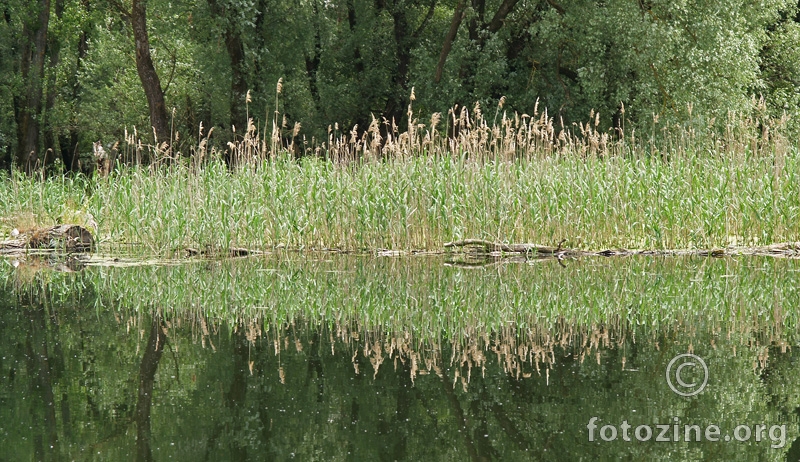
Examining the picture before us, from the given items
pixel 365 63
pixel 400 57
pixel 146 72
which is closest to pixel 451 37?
pixel 400 57

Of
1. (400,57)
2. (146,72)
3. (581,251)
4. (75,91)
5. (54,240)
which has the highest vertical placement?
(400,57)

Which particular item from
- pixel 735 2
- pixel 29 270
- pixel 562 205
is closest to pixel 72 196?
pixel 29 270

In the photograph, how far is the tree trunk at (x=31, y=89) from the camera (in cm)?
2398

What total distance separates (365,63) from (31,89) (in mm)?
9041

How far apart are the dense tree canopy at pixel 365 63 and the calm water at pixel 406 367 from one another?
4.91 metres

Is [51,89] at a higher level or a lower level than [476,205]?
higher

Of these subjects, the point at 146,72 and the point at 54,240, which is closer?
the point at 54,240

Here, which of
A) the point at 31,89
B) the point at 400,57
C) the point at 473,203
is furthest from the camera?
the point at 400,57

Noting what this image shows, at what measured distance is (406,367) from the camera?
5355 millimetres

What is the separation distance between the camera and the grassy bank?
35.9ft

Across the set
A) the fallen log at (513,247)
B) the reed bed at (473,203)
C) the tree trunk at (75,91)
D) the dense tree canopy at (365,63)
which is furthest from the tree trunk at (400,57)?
the fallen log at (513,247)

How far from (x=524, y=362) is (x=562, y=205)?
19.1 ft

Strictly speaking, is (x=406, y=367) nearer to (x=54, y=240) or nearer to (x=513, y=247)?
(x=513, y=247)

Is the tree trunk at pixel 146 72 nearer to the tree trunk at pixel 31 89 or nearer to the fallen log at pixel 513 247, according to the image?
the tree trunk at pixel 31 89
